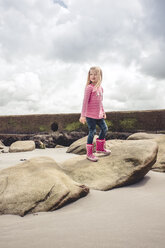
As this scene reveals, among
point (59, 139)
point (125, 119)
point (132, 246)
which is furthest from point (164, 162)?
point (59, 139)

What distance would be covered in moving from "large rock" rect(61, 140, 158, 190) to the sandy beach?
0.29 m

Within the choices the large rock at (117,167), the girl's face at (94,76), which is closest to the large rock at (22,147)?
the large rock at (117,167)

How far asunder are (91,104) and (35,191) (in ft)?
6.80

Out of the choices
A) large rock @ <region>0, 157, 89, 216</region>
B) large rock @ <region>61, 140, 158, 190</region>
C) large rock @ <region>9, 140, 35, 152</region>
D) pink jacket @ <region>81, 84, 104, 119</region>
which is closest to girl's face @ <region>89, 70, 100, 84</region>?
pink jacket @ <region>81, 84, 104, 119</region>

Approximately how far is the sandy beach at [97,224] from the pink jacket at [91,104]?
1677 millimetres

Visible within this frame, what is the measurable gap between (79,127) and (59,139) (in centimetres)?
116

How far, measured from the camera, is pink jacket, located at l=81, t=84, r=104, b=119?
12.7ft

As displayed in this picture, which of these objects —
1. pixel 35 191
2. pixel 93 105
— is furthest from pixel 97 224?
A: pixel 93 105

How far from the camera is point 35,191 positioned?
233 centimetres

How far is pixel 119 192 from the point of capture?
2643 mm

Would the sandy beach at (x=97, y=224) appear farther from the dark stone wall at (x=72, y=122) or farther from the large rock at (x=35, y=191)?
the dark stone wall at (x=72, y=122)

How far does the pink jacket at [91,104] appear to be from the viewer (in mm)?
3871

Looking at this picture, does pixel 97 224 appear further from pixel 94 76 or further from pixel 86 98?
pixel 94 76

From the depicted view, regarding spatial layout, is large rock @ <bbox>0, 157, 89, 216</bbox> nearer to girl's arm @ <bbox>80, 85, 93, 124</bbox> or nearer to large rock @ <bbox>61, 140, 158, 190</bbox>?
large rock @ <bbox>61, 140, 158, 190</bbox>
